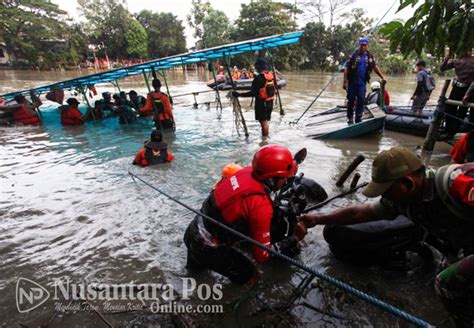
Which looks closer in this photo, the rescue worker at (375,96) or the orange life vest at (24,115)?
the rescue worker at (375,96)

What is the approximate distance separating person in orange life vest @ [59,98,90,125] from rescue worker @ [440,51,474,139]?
451 inches

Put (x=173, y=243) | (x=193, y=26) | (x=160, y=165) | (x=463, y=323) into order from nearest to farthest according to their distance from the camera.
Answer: (x=463, y=323), (x=173, y=243), (x=160, y=165), (x=193, y=26)

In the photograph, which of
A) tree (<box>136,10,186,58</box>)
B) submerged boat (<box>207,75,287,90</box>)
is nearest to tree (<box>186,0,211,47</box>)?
tree (<box>136,10,186,58</box>)

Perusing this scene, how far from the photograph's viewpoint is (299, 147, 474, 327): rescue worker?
65.6 inches

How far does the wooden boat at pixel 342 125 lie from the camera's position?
7078 millimetres

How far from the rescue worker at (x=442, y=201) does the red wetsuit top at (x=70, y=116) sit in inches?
458

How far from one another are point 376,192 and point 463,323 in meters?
0.96

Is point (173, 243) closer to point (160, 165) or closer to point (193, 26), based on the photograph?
point (160, 165)

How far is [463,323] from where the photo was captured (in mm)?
1804

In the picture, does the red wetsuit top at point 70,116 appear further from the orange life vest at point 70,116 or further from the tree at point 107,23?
the tree at point 107,23

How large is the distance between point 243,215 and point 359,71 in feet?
19.9

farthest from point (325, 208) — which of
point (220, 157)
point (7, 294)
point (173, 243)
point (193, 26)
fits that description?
point (193, 26)

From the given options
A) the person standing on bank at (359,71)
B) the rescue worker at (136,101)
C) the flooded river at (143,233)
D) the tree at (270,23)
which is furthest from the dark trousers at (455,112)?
the tree at (270,23)

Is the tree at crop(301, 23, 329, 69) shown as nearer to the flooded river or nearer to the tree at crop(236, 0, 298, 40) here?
the tree at crop(236, 0, 298, 40)
